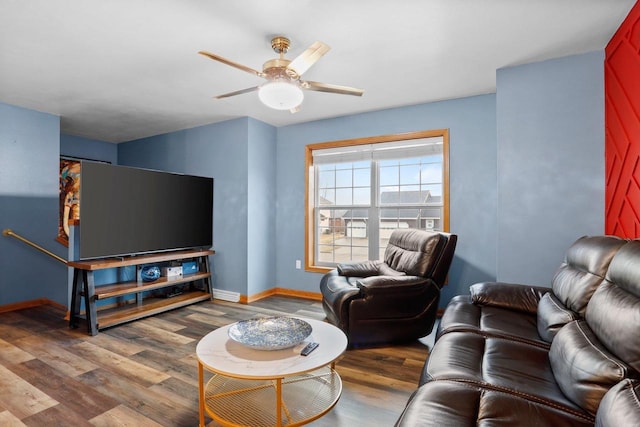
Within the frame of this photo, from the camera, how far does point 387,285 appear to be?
2691mm

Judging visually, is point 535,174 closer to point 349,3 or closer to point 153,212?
point 349,3

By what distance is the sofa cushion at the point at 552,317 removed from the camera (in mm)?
1689

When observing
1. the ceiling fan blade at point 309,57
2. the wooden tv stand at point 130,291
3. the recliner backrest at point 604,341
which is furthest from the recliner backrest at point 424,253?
the wooden tv stand at point 130,291

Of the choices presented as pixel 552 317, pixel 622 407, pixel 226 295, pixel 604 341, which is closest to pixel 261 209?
pixel 226 295

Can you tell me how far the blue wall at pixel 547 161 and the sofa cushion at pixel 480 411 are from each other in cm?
188

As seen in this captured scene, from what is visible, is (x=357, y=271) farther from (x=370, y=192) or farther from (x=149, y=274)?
(x=149, y=274)

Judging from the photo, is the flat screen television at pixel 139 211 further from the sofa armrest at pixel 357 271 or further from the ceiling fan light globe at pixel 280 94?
the ceiling fan light globe at pixel 280 94

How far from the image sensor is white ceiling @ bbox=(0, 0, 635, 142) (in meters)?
2.05

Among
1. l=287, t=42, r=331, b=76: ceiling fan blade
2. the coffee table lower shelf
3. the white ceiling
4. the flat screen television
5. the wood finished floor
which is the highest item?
the white ceiling

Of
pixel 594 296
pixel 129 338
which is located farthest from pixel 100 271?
pixel 594 296

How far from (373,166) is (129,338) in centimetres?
323

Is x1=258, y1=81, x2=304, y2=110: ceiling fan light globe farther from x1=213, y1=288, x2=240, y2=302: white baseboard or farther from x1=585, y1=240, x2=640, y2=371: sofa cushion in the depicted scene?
x1=213, y1=288, x2=240, y2=302: white baseboard

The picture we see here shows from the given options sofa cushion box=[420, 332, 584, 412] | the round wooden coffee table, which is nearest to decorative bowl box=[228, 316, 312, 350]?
the round wooden coffee table

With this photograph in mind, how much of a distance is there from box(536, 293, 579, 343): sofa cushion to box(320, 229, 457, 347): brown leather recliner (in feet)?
3.12
